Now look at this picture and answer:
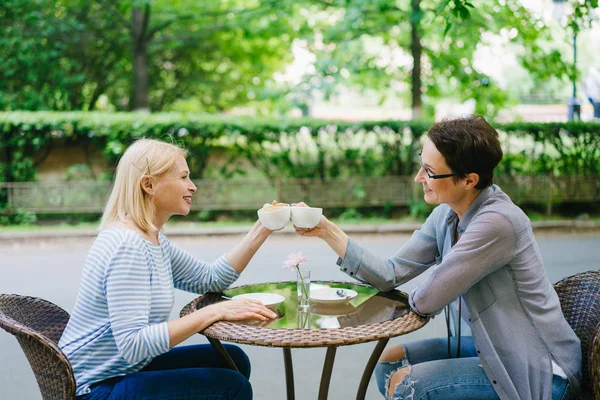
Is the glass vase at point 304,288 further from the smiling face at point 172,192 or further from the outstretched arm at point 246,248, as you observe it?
the smiling face at point 172,192

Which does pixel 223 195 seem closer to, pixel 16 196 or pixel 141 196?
pixel 16 196

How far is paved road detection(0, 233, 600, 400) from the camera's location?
13.5ft

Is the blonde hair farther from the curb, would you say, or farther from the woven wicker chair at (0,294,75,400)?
the curb

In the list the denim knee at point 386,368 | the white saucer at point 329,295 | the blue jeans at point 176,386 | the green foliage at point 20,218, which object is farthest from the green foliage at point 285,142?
the blue jeans at point 176,386

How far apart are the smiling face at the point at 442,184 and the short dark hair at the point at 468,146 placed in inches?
0.9

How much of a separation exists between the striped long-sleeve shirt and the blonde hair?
0.42 ft

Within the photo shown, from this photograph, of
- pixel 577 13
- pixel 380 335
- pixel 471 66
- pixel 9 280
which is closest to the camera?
pixel 380 335

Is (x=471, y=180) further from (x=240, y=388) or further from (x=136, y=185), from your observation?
(x=136, y=185)

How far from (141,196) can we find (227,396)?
83cm

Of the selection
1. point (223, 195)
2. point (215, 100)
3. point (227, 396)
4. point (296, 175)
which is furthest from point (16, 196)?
point (227, 396)

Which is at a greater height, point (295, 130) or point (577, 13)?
point (577, 13)

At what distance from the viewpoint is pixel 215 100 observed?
1647 cm

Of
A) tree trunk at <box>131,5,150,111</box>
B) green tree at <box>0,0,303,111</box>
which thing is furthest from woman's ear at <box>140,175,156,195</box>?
tree trunk at <box>131,5,150,111</box>

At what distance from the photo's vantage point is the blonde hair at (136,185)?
252 cm
